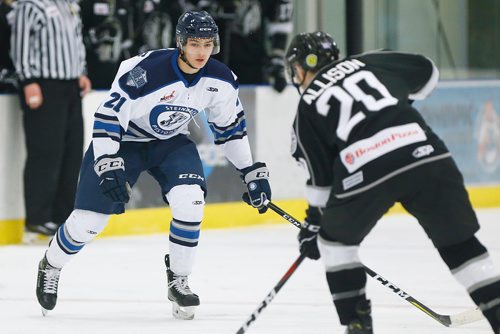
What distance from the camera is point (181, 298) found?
4340 mm

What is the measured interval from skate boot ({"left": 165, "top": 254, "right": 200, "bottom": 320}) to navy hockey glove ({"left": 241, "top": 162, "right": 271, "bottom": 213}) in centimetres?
38

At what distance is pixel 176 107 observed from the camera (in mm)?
4305

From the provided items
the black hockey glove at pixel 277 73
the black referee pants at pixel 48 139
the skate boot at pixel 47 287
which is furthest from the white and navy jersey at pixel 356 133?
the black hockey glove at pixel 277 73

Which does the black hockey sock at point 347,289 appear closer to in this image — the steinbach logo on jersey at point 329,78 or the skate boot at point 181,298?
the steinbach logo on jersey at point 329,78

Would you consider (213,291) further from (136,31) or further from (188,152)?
(136,31)

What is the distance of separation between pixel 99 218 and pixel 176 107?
1.47 ft

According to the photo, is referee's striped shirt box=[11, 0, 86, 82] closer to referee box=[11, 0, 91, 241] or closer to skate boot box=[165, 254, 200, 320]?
referee box=[11, 0, 91, 241]

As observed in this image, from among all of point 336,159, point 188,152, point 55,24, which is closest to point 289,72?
point 336,159

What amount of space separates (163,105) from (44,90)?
7.39 ft

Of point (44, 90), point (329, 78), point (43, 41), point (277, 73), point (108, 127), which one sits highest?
point (329, 78)

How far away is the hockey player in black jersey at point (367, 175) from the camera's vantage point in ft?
11.0

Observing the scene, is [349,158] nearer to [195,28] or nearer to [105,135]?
[195,28]

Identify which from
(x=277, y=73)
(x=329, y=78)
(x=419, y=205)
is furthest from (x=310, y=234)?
(x=277, y=73)

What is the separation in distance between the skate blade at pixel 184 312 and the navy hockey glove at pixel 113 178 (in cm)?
46
